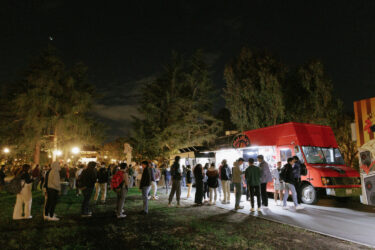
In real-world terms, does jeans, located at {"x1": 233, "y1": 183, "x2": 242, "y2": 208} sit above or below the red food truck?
below

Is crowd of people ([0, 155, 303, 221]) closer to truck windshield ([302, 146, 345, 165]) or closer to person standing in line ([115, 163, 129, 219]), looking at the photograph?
person standing in line ([115, 163, 129, 219])

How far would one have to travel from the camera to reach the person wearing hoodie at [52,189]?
7.30 meters

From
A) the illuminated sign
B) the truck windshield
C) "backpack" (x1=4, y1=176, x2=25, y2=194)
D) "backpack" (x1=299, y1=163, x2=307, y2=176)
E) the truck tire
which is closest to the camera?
"backpack" (x1=4, y1=176, x2=25, y2=194)

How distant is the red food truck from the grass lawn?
4.11 m

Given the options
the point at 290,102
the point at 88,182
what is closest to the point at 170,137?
the point at 290,102

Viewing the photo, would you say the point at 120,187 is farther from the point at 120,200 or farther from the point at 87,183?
the point at 87,183

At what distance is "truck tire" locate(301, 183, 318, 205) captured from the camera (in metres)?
10.1

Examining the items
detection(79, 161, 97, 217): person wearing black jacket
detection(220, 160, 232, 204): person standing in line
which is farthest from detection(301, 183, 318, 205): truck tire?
detection(79, 161, 97, 217): person wearing black jacket

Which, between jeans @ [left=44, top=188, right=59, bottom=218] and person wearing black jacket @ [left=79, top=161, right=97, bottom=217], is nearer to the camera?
jeans @ [left=44, top=188, right=59, bottom=218]

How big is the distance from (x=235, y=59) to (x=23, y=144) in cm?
2405

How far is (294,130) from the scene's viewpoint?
11.1m

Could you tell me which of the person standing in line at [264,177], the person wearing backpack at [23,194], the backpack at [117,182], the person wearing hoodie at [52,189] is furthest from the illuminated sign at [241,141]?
the person wearing backpack at [23,194]

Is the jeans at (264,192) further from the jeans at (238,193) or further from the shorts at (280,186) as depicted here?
the shorts at (280,186)

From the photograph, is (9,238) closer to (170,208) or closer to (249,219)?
(170,208)
